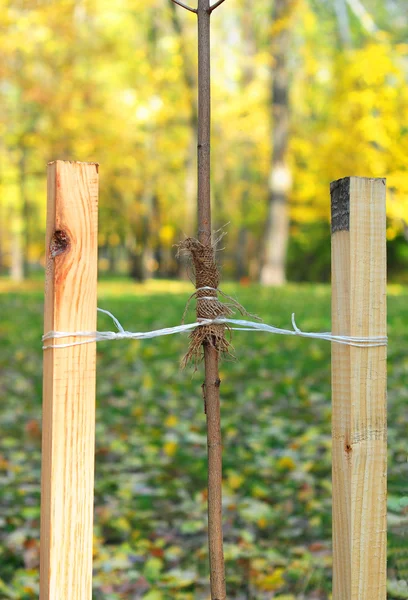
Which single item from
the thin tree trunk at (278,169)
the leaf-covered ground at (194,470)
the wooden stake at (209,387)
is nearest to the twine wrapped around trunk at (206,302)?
the wooden stake at (209,387)

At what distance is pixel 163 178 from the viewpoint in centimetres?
2831

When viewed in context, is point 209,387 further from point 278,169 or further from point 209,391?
point 278,169

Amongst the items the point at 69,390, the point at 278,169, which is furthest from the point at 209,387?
the point at 278,169

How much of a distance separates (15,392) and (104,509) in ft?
8.95

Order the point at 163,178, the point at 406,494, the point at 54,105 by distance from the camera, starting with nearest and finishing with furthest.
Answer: the point at 406,494
the point at 54,105
the point at 163,178

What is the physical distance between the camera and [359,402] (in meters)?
1.60

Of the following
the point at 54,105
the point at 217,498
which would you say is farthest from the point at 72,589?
the point at 54,105

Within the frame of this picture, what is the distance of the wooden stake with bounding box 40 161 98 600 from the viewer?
1.48 m

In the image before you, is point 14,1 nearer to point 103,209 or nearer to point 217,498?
point 217,498

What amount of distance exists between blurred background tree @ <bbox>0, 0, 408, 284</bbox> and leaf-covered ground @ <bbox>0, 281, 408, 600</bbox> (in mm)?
3580

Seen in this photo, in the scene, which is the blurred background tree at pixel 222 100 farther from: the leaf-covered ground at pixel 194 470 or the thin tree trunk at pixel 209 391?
the thin tree trunk at pixel 209 391

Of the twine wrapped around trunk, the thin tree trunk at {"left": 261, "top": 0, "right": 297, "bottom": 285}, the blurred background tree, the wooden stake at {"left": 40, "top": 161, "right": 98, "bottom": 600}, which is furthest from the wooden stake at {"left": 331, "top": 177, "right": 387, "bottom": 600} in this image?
the thin tree trunk at {"left": 261, "top": 0, "right": 297, "bottom": 285}

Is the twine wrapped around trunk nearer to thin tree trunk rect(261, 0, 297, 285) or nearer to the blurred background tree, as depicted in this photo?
the blurred background tree

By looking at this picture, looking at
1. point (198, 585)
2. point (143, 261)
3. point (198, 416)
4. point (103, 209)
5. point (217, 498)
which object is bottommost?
point (198, 585)
